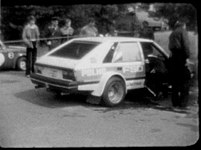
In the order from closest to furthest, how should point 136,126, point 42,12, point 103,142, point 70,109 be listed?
point 42,12 < point 103,142 < point 136,126 < point 70,109

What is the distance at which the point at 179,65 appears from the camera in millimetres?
5602

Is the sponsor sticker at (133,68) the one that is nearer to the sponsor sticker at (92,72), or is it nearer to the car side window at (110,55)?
the car side window at (110,55)

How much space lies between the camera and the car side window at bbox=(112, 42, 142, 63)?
6.02 meters

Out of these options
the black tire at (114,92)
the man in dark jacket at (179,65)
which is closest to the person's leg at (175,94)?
the man in dark jacket at (179,65)

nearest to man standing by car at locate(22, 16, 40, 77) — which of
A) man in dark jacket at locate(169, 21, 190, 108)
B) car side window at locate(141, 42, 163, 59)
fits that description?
car side window at locate(141, 42, 163, 59)

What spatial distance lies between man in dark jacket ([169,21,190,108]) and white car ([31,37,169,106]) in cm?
45

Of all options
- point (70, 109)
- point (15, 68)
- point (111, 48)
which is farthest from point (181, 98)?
point (15, 68)

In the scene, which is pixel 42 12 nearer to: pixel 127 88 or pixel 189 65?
pixel 127 88

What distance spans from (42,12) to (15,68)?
5440mm

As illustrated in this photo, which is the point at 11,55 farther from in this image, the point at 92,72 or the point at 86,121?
the point at 86,121

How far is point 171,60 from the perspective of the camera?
223 inches

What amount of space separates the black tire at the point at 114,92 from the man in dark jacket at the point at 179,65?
868mm

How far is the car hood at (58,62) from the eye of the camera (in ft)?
18.2

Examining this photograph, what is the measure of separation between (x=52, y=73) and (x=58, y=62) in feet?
0.73
